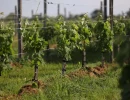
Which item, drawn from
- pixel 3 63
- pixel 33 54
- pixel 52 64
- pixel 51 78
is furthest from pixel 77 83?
pixel 52 64


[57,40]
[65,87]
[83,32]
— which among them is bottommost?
[65,87]

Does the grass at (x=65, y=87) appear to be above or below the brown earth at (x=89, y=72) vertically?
below

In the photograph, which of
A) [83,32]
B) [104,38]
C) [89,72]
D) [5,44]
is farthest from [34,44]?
[104,38]

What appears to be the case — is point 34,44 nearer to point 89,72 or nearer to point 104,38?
point 89,72

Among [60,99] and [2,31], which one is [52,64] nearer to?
[2,31]

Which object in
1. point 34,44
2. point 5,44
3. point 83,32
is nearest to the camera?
point 34,44

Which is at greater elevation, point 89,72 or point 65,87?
point 89,72

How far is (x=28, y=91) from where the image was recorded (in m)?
8.12

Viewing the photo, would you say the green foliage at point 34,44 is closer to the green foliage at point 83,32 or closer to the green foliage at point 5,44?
the green foliage at point 5,44

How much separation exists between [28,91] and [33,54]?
1.77m

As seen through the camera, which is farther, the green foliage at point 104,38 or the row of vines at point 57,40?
the green foliage at point 104,38

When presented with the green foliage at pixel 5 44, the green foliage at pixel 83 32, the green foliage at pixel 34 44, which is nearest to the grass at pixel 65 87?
the green foliage at pixel 5 44

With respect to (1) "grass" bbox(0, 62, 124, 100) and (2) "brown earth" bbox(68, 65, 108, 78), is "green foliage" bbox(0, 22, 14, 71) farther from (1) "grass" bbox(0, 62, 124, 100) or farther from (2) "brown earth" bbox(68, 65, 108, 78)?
(2) "brown earth" bbox(68, 65, 108, 78)

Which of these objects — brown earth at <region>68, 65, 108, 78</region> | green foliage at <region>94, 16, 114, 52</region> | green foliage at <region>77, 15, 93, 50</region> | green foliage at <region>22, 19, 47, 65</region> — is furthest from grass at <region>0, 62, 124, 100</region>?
green foliage at <region>94, 16, 114, 52</region>
